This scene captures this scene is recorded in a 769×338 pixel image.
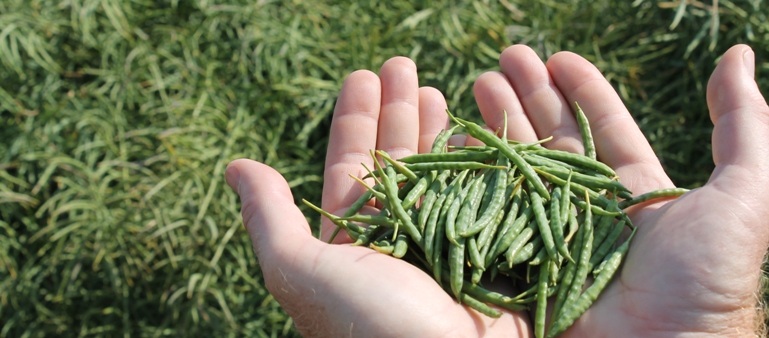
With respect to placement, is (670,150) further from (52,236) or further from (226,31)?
(52,236)

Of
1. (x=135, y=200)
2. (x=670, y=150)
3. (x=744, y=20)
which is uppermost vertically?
(x=744, y=20)

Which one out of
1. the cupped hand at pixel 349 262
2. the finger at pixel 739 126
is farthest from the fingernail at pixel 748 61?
the cupped hand at pixel 349 262

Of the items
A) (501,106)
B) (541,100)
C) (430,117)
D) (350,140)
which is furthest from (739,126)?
(350,140)

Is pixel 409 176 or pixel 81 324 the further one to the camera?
pixel 81 324

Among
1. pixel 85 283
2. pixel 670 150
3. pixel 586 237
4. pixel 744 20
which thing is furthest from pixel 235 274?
pixel 744 20

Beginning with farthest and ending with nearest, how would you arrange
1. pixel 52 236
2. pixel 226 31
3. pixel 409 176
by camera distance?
pixel 226 31, pixel 52 236, pixel 409 176
